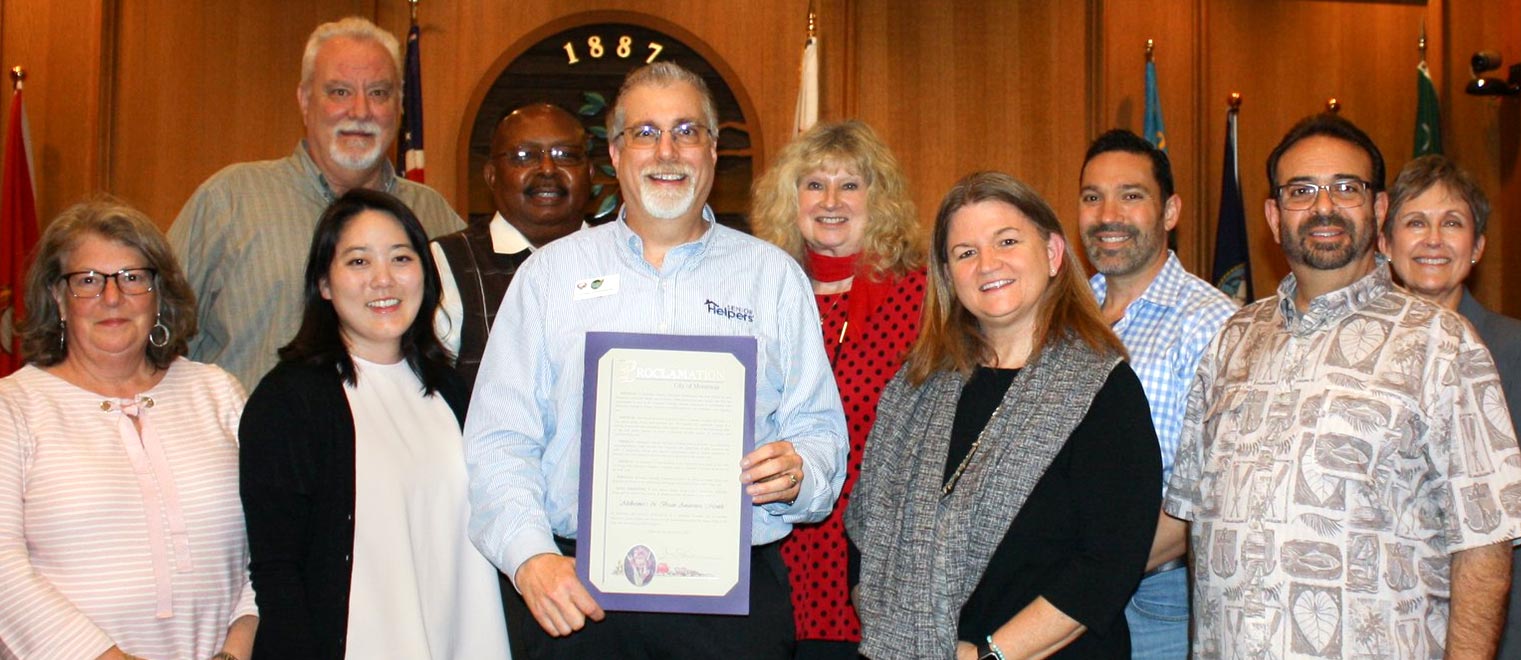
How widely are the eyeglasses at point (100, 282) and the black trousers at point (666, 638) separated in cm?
115

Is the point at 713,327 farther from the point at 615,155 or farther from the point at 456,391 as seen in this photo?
the point at 456,391

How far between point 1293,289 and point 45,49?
557 cm

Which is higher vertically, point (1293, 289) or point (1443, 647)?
point (1293, 289)

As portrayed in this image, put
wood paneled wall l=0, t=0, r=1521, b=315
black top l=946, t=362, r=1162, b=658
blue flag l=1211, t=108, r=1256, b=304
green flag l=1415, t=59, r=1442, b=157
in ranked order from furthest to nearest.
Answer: green flag l=1415, t=59, r=1442, b=157 < blue flag l=1211, t=108, r=1256, b=304 < wood paneled wall l=0, t=0, r=1521, b=315 < black top l=946, t=362, r=1162, b=658

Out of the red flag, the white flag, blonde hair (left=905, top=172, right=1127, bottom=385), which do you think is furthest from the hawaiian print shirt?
the red flag

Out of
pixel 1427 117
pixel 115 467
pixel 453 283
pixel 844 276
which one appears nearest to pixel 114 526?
pixel 115 467

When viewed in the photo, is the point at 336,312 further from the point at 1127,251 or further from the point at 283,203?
the point at 1127,251

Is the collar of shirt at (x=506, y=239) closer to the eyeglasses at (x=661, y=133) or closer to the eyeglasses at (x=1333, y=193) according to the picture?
the eyeglasses at (x=661, y=133)

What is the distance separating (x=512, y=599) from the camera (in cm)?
281

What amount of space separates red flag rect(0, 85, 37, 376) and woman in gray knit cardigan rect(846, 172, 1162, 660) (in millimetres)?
4244

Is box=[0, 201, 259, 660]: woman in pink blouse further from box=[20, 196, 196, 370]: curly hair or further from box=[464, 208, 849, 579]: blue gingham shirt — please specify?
box=[464, 208, 849, 579]: blue gingham shirt

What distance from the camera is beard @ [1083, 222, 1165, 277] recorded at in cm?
344

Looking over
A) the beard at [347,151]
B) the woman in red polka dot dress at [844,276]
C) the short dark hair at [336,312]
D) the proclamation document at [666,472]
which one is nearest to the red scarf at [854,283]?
the woman in red polka dot dress at [844,276]

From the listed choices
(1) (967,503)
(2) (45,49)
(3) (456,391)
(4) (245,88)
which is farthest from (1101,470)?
(2) (45,49)
